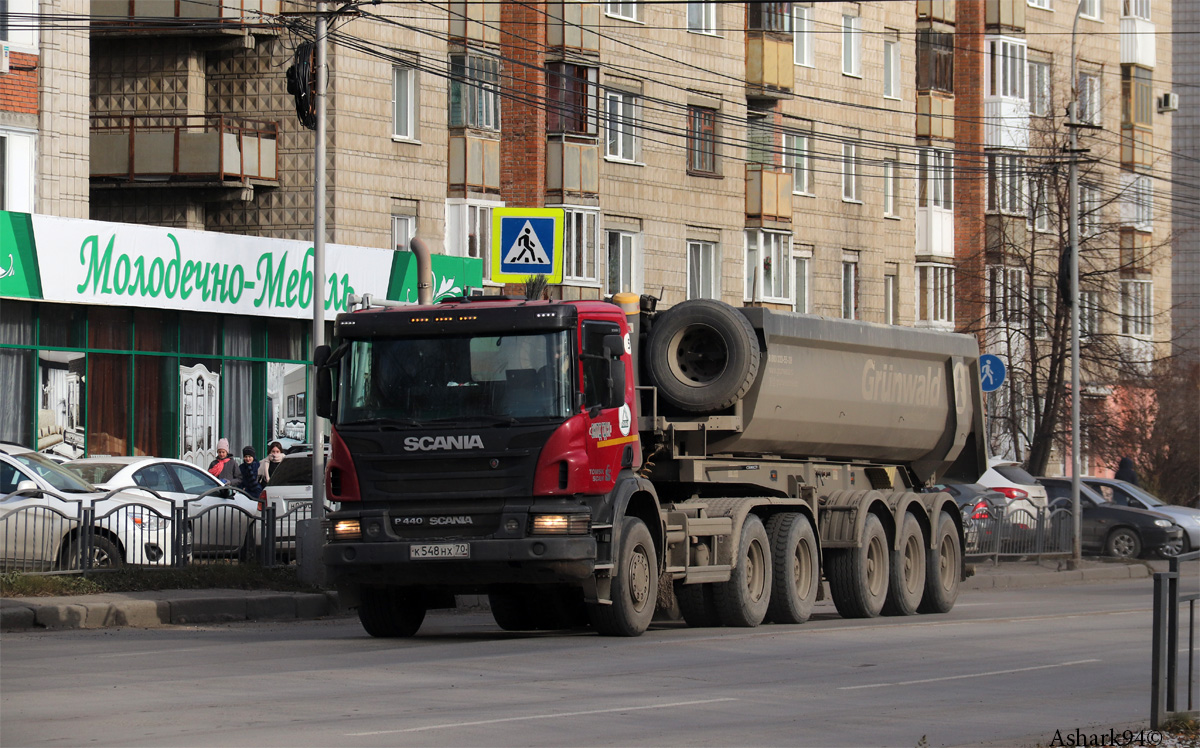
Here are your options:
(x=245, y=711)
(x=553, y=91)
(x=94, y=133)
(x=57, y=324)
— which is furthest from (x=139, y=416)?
(x=245, y=711)

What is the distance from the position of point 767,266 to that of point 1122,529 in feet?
48.5

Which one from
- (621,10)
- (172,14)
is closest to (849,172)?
(621,10)

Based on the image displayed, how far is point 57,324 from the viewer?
100ft

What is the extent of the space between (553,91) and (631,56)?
302cm

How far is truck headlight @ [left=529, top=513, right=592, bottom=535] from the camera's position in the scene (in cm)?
1561

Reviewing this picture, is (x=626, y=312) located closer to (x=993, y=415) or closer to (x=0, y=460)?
(x=0, y=460)

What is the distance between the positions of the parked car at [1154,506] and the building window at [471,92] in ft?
48.0

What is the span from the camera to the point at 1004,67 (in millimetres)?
57219

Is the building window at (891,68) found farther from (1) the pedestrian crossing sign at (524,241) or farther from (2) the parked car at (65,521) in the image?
(2) the parked car at (65,521)

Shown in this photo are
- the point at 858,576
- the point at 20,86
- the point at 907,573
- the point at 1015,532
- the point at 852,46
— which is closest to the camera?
the point at 858,576

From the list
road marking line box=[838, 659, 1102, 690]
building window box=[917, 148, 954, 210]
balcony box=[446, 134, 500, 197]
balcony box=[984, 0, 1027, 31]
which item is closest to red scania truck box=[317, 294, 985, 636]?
road marking line box=[838, 659, 1102, 690]

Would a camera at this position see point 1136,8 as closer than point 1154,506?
No

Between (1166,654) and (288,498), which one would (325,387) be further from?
(1166,654)

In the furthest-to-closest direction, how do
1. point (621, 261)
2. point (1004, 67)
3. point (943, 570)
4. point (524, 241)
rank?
point (1004, 67), point (621, 261), point (943, 570), point (524, 241)
